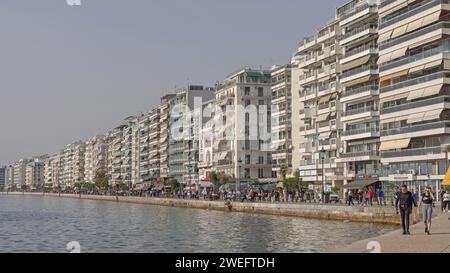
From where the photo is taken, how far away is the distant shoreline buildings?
6819cm

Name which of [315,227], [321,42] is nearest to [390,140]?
[321,42]

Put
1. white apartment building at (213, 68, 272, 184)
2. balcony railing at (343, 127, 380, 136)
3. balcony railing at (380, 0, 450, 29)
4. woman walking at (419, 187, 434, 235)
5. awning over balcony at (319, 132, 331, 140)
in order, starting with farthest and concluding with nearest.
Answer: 1. white apartment building at (213, 68, 272, 184)
2. awning over balcony at (319, 132, 331, 140)
3. balcony railing at (343, 127, 380, 136)
4. balcony railing at (380, 0, 450, 29)
5. woman walking at (419, 187, 434, 235)

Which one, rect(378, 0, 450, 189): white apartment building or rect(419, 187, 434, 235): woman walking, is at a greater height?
rect(378, 0, 450, 189): white apartment building

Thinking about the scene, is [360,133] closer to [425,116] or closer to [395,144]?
[395,144]

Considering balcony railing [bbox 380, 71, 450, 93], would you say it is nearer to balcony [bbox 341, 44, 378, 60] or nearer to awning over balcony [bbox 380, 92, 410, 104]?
awning over balcony [bbox 380, 92, 410, 104]

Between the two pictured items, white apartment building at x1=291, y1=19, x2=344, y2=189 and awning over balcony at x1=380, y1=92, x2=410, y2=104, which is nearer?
awning over balcony at x1=380, y1=92, x2=410, y2=104

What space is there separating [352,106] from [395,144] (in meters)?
12.6

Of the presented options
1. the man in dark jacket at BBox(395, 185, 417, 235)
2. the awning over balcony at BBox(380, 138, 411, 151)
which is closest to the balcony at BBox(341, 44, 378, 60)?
the awning over balcony at BBox(380, 138, 411, 151)

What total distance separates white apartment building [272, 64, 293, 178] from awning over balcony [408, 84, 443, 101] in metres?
36.4

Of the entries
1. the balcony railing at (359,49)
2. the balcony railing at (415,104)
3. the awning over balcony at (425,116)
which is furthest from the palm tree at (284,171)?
the awning over balcony at (425,116)

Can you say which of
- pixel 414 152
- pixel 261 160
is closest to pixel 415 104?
pixel 414 152
